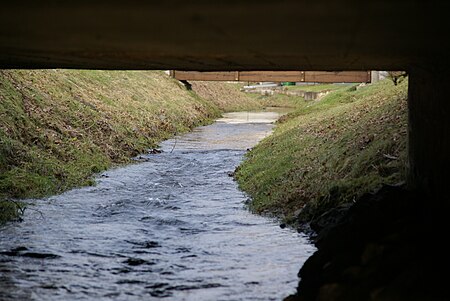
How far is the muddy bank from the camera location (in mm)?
6965

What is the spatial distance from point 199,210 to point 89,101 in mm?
14089

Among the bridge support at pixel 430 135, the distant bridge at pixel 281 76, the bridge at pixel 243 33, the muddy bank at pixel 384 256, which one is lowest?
the muddy bank at pixel 384 256

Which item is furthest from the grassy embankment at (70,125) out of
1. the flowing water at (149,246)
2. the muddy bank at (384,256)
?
the muddy bank at (384,256)

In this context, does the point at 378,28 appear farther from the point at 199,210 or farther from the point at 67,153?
the point at 67,153

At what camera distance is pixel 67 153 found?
64.8ft

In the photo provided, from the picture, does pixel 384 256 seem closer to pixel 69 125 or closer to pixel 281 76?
pixel 69 125

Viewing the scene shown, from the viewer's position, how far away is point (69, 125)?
2261 cm

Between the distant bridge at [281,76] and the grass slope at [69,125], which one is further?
the distant bridge at [281,76]

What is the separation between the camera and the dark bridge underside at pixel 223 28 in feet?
20.0

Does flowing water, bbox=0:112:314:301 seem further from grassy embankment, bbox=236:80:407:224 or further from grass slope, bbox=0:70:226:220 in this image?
grass slope, bbox=0:70:226:220

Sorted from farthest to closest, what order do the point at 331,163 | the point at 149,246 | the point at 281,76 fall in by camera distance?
the point at 281,76 < the point at 331,163 < the point at 149,246

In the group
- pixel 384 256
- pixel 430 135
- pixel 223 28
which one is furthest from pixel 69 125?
pixel 223 28

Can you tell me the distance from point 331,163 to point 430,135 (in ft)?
17.1

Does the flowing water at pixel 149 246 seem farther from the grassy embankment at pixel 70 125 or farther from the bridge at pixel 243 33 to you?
the bridge at pixel 243 33
